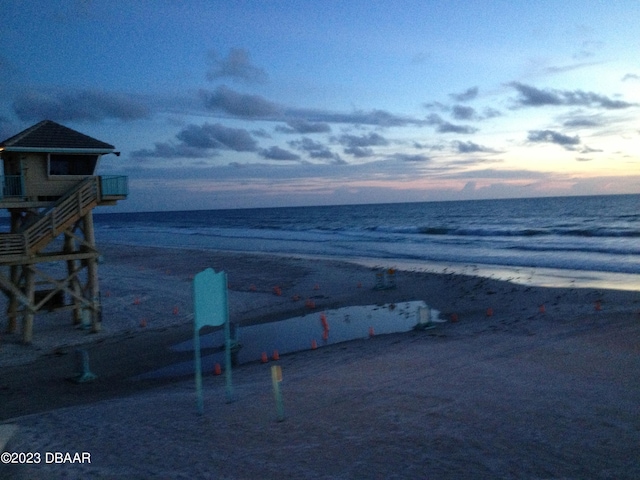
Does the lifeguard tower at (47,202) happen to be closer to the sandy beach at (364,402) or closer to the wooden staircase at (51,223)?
the wooden staircase at (51,223)

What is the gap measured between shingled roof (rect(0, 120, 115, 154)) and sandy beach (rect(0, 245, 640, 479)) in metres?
5.94

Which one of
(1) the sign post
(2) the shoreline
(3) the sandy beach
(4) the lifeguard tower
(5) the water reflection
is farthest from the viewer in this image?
(2) the shoreline

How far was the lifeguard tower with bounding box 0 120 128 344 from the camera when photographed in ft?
52.2

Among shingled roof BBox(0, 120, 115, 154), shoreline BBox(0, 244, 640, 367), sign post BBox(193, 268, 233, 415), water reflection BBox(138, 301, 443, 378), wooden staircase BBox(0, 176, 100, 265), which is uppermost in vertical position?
shingled roof BBox(0, 120, 115, 154)

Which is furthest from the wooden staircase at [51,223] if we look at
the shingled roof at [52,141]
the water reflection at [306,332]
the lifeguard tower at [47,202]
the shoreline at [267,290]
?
the water reflection at [306,332]

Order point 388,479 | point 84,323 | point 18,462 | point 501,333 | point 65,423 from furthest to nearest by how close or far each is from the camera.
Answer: point 84,323 < point 501,333 < point 65,423 < point 18,462 < point 388,479

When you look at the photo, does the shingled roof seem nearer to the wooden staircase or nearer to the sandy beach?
the wooden staircase

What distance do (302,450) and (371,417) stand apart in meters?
1.55

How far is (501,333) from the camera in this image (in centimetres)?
1497

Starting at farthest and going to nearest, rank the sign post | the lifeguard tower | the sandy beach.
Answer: the lifeguard tower → the sign post → the sandy beach

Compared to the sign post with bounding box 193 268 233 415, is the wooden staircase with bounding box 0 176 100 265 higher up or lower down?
higher up

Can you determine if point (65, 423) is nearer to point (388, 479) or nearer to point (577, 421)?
point (388, 479)

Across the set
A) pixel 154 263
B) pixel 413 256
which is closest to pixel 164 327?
pixel 154 263

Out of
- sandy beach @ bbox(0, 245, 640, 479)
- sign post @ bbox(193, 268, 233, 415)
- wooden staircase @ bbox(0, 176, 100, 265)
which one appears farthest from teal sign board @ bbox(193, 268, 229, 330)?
wooden staircase @ bbox(0, 176, 100, 265)
